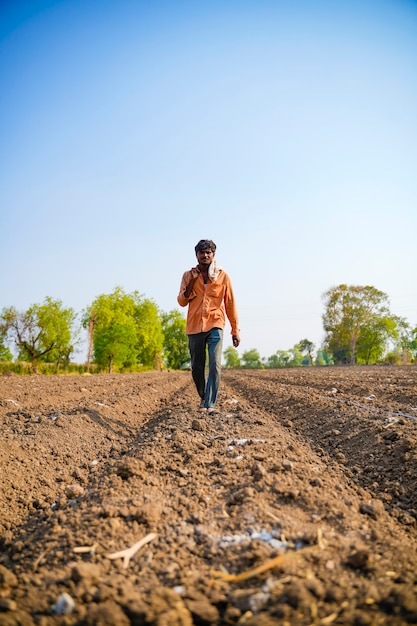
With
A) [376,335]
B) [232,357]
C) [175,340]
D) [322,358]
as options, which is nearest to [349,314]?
[376,335]

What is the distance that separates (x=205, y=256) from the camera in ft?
18.3

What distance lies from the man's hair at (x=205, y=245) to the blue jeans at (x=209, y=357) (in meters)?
1.09

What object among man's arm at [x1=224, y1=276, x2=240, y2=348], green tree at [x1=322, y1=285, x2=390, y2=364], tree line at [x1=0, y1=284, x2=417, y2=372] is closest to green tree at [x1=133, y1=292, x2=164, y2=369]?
tree line at [x1=0, y1=284, x2=417, y2=372]

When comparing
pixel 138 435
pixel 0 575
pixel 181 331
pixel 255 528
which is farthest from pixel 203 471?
pixel 181 331

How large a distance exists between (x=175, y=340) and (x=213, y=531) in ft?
219

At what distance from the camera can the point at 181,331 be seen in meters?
69.5

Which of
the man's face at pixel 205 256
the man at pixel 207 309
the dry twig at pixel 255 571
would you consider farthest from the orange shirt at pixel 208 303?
the dry twig at pixel 255 571

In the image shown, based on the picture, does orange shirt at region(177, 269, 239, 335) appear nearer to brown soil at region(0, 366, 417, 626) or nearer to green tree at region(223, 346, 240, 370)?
brown soil at region(0, 366, 417, 626)

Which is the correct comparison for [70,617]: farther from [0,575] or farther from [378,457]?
[378,457]

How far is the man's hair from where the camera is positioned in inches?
219

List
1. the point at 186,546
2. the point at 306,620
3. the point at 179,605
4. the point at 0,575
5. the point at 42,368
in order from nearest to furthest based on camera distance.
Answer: the point at 306,620
the point at 179,605
the point at 0,575
the point at 186,546
the point at 42,368

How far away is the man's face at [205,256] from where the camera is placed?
18.2 ft

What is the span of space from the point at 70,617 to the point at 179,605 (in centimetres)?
41

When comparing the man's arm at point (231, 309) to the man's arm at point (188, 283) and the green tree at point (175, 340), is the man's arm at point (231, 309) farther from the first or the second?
the green tree at point (175, 340)
